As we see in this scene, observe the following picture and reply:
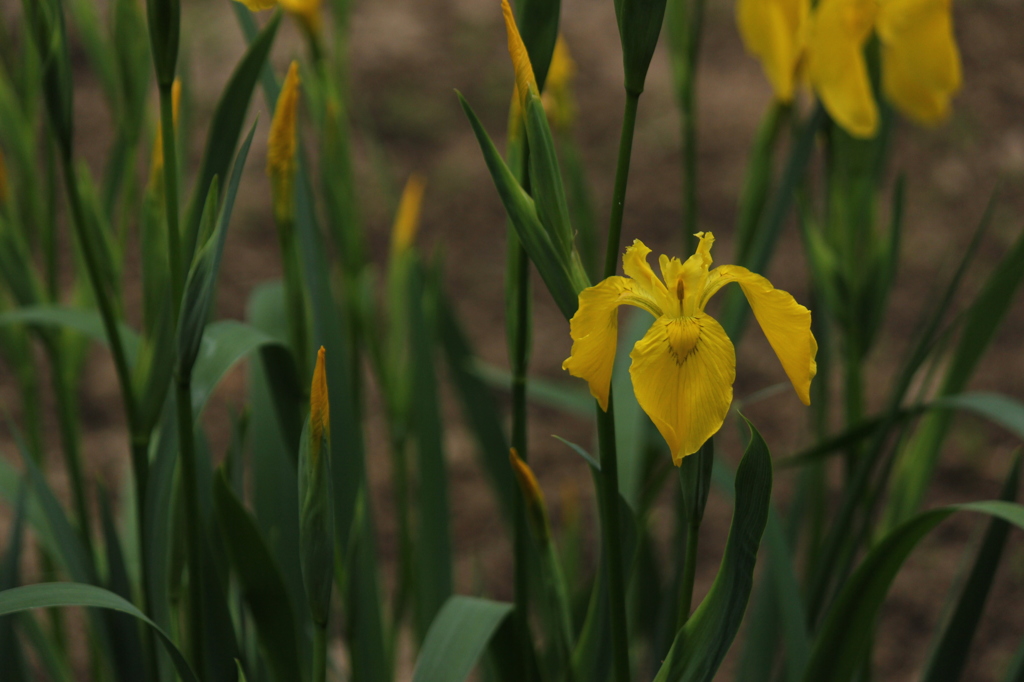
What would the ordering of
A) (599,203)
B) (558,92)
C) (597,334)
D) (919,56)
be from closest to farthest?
(597,334) → (919,56) → (558,92) → (599,203)

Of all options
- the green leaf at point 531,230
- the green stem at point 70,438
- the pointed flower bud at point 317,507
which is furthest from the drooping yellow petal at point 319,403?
the green stem at point 70,438

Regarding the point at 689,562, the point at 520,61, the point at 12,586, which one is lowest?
the point at 12,586

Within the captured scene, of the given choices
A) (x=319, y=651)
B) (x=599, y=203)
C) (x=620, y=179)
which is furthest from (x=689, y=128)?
(x=599, y=203)

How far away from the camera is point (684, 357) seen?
0.39m

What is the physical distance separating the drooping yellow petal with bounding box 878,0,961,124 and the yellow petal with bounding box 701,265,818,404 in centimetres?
38

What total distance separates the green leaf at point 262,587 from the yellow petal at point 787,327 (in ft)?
0.99

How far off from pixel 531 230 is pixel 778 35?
16.8 inches

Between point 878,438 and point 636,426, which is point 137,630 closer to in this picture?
point 636,426

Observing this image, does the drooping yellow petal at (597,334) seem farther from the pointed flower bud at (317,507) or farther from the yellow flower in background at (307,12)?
the yellow flower in background at (307,12)

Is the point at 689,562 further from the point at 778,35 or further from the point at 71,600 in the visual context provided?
the point at 778,35

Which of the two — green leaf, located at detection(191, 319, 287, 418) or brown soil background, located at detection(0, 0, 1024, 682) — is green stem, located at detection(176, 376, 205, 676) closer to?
green leaf, located at detection(191, 319, 287, 418)

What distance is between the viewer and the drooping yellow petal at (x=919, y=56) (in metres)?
0.68

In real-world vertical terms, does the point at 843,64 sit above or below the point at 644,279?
above

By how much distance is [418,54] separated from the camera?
2.26 meters
